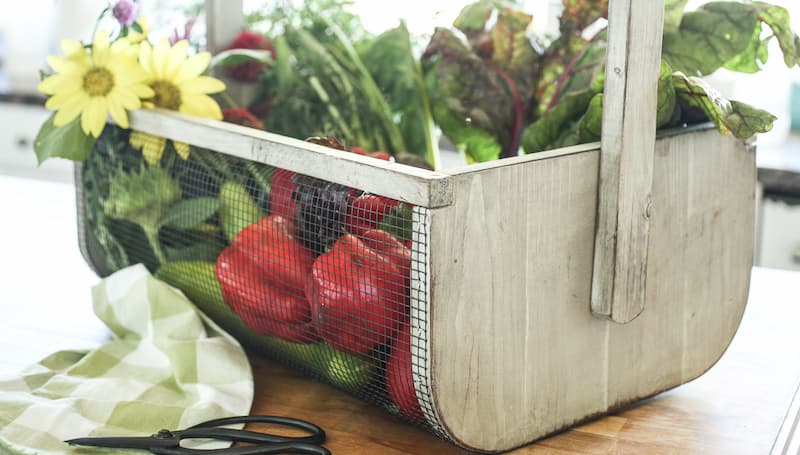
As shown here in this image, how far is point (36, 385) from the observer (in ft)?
2.30

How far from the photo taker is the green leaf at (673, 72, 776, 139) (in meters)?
0.64

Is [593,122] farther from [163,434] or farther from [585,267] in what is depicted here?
[163,434]

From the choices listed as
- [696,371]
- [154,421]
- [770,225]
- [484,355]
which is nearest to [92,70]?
[154,421]

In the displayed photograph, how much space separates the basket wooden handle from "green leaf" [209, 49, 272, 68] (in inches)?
18.6

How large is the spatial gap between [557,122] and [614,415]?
238 millimetres

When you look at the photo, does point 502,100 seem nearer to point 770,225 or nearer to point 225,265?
point 225,265

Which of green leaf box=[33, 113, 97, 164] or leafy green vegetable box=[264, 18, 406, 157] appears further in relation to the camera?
leafy green vegetable box=[264, 18, 406, 157]

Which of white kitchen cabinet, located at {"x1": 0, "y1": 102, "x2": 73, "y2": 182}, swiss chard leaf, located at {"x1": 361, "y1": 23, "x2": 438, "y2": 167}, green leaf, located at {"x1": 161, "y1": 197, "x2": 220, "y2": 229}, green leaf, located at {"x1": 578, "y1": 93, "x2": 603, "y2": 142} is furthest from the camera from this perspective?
white kitchen cabinet, located at {"x1": 0, "y1": 102, "x2": 73, "y2": 182}

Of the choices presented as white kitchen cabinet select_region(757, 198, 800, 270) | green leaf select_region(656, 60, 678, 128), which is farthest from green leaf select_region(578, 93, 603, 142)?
white kitchen cabinet select_region(757, 198, 800, 270)

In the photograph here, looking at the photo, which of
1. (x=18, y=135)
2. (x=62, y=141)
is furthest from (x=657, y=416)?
(x=18, y=135)

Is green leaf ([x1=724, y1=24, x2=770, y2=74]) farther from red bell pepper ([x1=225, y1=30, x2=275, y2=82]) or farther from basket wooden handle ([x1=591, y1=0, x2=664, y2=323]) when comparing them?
red bell pepper ([x1=225, y1=30, x2=275, y2=82])

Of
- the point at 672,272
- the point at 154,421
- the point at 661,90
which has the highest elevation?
the point at 661,90

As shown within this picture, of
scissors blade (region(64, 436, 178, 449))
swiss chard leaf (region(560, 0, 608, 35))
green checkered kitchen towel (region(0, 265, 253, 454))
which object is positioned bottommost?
scissors blade (region(64, 436, 178, 449))

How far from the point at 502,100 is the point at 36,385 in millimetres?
475
